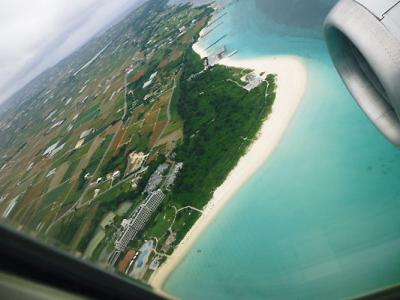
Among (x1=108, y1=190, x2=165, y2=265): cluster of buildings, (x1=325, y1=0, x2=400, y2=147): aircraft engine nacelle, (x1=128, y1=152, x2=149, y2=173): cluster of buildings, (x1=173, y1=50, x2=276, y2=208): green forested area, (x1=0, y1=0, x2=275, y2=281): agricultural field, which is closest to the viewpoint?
(x1=325, y1=0, x2=400, y2=147): aircraft engine nacelle

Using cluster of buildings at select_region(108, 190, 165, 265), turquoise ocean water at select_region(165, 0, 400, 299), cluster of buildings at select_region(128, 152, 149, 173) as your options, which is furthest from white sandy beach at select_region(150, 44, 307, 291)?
cluster of buildings at select_region(128, 152, 149, 173)

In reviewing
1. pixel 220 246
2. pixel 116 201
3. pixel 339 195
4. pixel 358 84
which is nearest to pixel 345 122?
pixel 339 195

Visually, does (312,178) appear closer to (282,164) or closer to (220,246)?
(282,164)

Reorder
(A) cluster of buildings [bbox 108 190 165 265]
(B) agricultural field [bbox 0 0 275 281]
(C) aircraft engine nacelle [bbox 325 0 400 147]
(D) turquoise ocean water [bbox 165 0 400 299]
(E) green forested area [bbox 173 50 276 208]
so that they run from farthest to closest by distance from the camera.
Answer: (E) green forested area [bbox 173 50 276 208], (A) cluster of buildings [bbox 108 190 165 265], (B) agricultural field [bbox 0 0 275 281], (D) turquoise ocean water [bbox 165 0 400 299], (C) aircraft engine nacelle [bbox 325 0 400 147]

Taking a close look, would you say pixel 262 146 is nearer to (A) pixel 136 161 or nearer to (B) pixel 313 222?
(B) pixel 313 222

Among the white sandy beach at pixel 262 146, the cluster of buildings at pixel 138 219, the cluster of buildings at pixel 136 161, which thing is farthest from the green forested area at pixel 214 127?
the cluster of buildings at pixel 136 161

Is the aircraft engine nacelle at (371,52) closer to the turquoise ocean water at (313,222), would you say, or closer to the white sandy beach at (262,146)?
the turquoise ocean water at (313,222)

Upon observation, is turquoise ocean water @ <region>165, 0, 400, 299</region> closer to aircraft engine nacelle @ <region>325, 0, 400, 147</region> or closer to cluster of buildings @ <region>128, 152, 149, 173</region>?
A: aircraft engine nacelle @ <region>325, 0, 400, 147</region>
